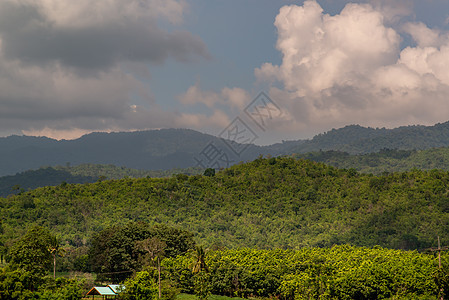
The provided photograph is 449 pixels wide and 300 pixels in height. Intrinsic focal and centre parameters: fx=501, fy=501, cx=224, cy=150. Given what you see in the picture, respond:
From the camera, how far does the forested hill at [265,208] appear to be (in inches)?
6102

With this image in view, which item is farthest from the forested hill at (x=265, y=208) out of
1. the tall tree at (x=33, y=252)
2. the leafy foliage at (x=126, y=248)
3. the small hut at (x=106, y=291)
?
the small hut at (x=106, y=291)

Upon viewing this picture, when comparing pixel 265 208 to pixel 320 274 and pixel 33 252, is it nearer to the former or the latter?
pixel 320 274

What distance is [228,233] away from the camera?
550 ft

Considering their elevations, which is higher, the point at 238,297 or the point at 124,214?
the point at 124,214

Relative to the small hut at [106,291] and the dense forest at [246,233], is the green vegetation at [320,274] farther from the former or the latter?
the small hut at [106,291]

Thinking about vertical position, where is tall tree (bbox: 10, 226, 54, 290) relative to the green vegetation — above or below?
above

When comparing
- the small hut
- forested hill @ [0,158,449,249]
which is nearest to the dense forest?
forested hill @ [0,158,449,249]

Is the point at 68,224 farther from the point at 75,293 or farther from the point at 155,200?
the point at 75,293

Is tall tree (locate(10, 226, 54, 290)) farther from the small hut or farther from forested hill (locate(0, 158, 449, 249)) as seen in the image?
forested hill (locate(0, 158, 449, 249))

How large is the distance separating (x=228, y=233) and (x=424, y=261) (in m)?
85.9

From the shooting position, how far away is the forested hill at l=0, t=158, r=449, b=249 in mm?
155000

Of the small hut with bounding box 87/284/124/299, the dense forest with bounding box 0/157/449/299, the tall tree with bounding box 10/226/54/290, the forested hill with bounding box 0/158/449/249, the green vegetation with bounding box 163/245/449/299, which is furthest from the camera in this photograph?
the forested hill with bounding box 0/158/449/249

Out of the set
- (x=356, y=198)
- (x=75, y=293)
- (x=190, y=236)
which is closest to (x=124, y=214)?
(x=190, y=236)

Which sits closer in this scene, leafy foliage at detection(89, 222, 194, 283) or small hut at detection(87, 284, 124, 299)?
small hut at detection(87, 284, 124, 299)
